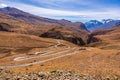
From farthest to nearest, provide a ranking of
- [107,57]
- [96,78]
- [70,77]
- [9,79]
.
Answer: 1. [107,57]
2. [96,78]
3. [70,77]
4. [9,79]

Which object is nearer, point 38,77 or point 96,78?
point 38,77

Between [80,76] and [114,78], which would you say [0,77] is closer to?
[80,76]

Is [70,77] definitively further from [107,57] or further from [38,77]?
[107,57]

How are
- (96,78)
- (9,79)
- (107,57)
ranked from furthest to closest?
(107,57), (96,78), (9,79)

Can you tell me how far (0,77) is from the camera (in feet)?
93.1

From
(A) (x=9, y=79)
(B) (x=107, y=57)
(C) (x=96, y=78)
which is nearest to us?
(A) (x=9, y=79)

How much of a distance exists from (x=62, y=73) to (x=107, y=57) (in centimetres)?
3625

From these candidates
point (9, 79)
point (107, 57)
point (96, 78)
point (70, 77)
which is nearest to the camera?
point (9, 79)

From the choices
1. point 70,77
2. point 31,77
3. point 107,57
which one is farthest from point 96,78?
point 107,57

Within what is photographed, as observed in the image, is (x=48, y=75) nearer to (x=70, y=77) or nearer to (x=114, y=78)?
(x=70, y=77)

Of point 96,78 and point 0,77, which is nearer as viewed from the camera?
point 0,77

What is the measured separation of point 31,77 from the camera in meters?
28.0

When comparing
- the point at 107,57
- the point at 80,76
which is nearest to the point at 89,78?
Result: the point at 80,76

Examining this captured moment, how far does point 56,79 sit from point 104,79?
233 inches
